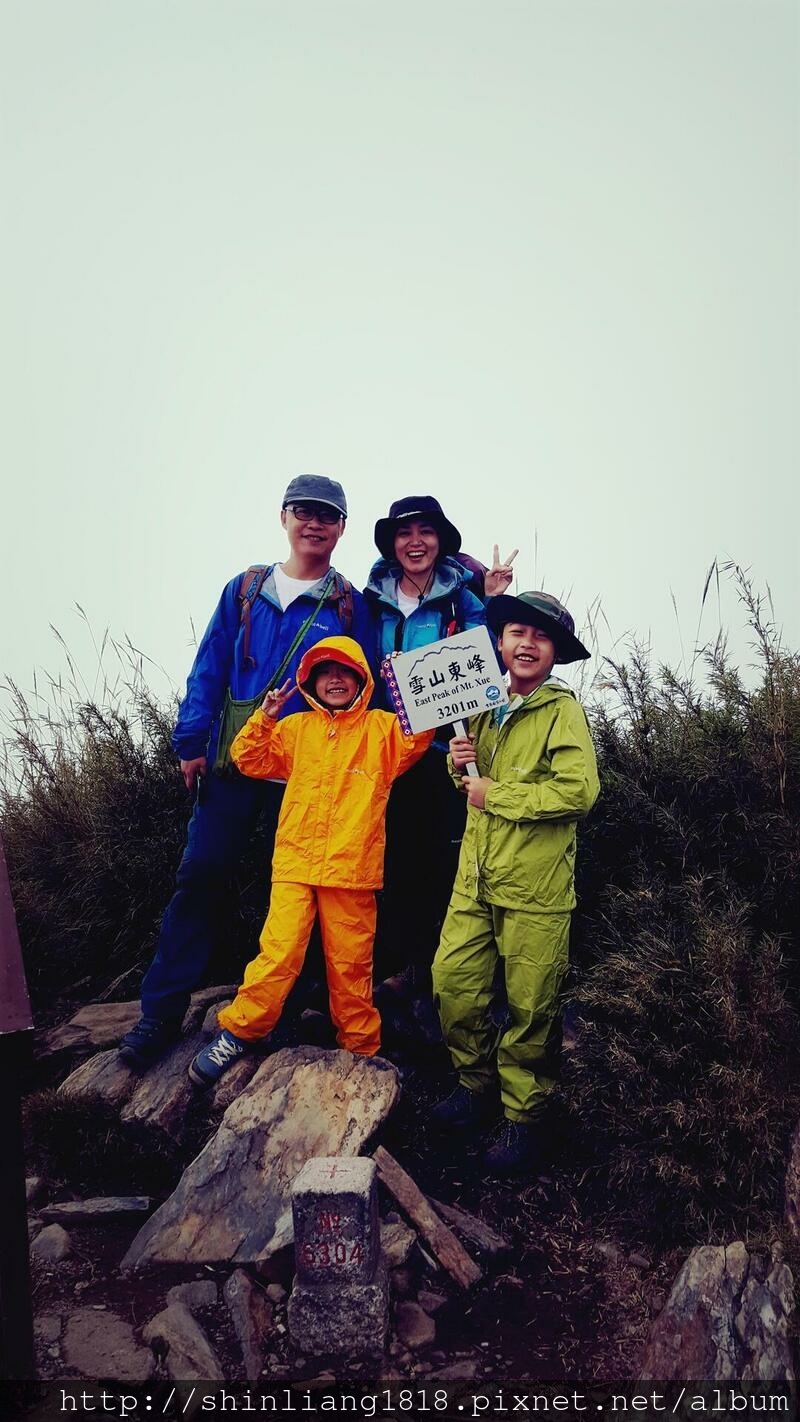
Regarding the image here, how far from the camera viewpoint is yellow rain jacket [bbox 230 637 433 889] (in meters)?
4.56

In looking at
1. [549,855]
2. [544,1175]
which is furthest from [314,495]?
[544,1175]

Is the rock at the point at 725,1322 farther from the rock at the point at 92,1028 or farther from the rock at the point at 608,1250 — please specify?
the rock at the point at 92,1028

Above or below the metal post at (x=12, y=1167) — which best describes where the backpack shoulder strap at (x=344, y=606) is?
above

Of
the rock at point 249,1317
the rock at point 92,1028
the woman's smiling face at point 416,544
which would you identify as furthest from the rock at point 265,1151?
the woman's smiling face at point 416,544

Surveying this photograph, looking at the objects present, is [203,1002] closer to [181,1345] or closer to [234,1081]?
[234,1081]

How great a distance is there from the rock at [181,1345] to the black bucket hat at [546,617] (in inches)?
130

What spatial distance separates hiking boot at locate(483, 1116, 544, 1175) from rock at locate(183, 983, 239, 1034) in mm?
1705

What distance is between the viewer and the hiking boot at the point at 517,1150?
427 cm

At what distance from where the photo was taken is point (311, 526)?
505 centimetres

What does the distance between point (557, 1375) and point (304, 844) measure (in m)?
2.40

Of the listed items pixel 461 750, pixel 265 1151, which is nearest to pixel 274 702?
pixel 461 750

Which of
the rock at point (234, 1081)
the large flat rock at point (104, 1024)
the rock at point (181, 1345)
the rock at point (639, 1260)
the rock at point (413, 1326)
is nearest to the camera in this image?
the rock at point (181, 1345)

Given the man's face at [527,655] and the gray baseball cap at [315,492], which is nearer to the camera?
the man's face at [527,655]

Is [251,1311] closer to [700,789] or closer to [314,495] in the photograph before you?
[700,789]
